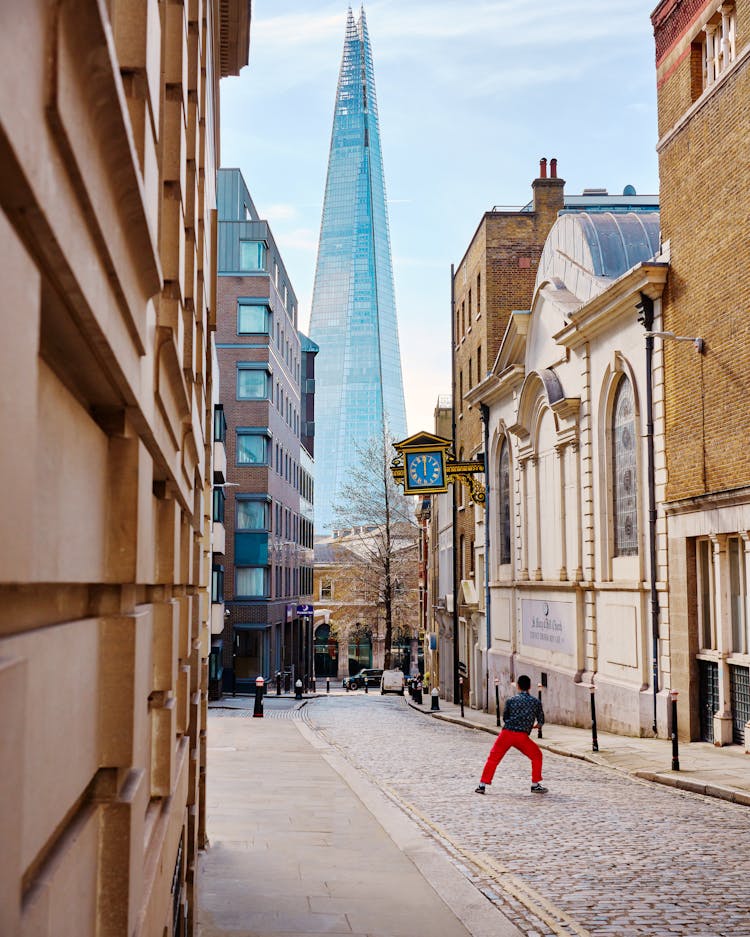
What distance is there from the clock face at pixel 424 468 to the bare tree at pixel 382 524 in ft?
87.6

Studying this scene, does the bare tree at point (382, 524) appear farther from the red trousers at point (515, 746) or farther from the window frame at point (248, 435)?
the red trousers at point (515, 746)

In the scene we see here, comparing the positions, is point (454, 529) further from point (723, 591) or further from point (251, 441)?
point (723, 591)

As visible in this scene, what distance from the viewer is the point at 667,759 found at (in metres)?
17.5

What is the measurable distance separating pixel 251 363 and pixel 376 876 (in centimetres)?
4992

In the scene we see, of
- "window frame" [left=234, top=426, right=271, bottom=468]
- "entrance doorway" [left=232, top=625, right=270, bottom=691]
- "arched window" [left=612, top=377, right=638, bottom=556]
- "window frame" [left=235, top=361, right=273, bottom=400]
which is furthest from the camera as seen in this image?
"window frame" [left=235, top=361, right=273, bottom=400]

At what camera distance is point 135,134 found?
8.71 ft

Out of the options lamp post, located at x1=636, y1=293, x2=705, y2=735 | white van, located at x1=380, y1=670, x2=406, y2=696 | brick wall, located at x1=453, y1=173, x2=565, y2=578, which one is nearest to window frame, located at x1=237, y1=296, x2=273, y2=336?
brick wall, located at x1=453, y1=173, x2=565, y2=578

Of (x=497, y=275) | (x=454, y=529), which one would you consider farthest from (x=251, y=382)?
(x=497, y=275)

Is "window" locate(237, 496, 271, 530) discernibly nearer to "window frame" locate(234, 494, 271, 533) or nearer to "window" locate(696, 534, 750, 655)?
"window frame" locate(234, 494, 271, 533)

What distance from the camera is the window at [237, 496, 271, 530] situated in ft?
188

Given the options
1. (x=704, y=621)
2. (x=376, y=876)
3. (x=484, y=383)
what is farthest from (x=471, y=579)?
(x=376, y=876)

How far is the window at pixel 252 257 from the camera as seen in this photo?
5969cm

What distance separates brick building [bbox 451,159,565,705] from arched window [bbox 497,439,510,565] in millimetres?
2886

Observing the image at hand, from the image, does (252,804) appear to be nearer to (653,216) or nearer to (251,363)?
(653,216)
